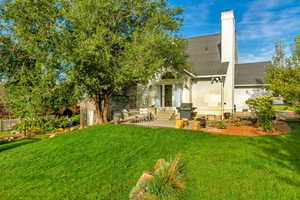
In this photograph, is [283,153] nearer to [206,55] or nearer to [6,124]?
[206,55]

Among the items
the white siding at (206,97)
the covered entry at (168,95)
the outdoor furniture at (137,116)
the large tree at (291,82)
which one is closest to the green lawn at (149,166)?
the large tree at (291,82)

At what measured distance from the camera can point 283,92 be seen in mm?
9031

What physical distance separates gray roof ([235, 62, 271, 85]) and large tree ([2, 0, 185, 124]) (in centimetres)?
1373

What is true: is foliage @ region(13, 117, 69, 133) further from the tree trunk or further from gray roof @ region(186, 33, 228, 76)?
gray roof @ region(186, 33, 228, 76)

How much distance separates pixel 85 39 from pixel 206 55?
10.4 metres

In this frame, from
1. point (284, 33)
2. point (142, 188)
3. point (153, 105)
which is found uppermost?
point (284, 33)

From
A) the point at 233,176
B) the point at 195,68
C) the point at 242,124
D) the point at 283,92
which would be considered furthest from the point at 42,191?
the point at 195,68

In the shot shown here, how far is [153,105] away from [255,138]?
26.6 ft

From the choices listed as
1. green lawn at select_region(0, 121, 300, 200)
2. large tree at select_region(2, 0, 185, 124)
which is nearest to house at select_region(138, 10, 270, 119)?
large tree at select_region(2, 0, 185, 124)

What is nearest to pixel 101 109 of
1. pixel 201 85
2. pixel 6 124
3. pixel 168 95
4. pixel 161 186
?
pixel 168 95

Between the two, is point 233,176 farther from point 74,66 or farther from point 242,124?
point 74,66

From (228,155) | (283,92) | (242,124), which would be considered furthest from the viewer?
(242,124)

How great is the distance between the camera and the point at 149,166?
4.78m

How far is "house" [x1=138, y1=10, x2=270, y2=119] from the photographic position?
40.7 ft
